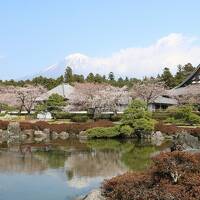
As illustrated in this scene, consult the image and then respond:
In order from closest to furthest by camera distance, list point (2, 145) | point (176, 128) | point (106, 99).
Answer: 1. point (2, 145)
2. point (176, 128)
3. point (106, 99)

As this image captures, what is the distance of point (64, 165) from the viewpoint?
893 inches

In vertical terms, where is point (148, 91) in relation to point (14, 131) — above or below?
above

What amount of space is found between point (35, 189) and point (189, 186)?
24.7 feet

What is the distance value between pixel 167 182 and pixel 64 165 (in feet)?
38.0

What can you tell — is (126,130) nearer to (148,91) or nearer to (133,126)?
(133,126)

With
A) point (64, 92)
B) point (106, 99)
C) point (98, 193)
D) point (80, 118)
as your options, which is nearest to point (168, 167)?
point (98, 193)

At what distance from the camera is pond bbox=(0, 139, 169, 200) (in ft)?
55.3

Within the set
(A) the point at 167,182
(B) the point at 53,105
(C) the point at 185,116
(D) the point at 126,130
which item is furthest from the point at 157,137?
(A) the point at 167,182

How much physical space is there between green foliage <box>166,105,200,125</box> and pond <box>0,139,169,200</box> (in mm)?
7979

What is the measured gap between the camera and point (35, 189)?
56.0 feet

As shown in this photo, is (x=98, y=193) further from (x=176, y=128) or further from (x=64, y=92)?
(x=64, y=92)

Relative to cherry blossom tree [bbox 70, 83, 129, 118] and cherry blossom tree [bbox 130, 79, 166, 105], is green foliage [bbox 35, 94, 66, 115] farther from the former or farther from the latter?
cherry blossom tree [bbox 130, 79, 166, 105]

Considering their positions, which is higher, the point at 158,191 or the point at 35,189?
the point at 158,191

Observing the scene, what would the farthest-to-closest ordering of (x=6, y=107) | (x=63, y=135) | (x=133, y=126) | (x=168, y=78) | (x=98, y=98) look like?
1. (x=168, y=78)
2. (x=6, y=107)
3. (x=98, y=98)
4. (x=63, y=135)
5. (x=133, y=126)
